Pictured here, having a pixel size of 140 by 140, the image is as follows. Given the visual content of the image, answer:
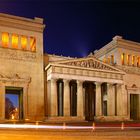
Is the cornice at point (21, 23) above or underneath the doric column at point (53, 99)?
above

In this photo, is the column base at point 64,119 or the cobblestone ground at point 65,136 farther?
the column base at point 64,119

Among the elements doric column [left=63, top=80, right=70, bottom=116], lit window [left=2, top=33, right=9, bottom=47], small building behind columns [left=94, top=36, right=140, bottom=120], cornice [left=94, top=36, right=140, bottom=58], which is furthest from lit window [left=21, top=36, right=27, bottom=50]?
cornice [left=94, top=36, right=140, bottom=58]

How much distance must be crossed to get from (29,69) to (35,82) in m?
2.56

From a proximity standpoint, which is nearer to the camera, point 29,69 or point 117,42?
point 29,69

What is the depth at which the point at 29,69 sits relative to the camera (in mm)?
52094

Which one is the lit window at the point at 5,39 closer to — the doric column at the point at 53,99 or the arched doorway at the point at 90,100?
the doric column at the point at 53,99

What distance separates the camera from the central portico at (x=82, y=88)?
5075 centimetres

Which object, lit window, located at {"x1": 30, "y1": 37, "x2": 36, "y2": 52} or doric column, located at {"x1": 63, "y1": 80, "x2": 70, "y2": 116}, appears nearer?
doric column, located at {"x1": 63, "y1": 80, "x2": 70, "y2": 116}

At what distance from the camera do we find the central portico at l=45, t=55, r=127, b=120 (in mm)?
50750

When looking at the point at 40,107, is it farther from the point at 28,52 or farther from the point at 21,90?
the point at 28,52

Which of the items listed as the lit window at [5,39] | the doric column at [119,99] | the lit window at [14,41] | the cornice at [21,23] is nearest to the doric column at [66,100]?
the lit window at [14,41]

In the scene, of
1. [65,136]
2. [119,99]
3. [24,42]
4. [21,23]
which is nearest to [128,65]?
[119,99]

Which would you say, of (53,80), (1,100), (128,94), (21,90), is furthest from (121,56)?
(1,100)

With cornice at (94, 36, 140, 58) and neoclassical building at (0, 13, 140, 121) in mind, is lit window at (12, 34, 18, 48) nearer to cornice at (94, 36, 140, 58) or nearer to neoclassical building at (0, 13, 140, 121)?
neoclassical building at (0, 13, 140, 121)
